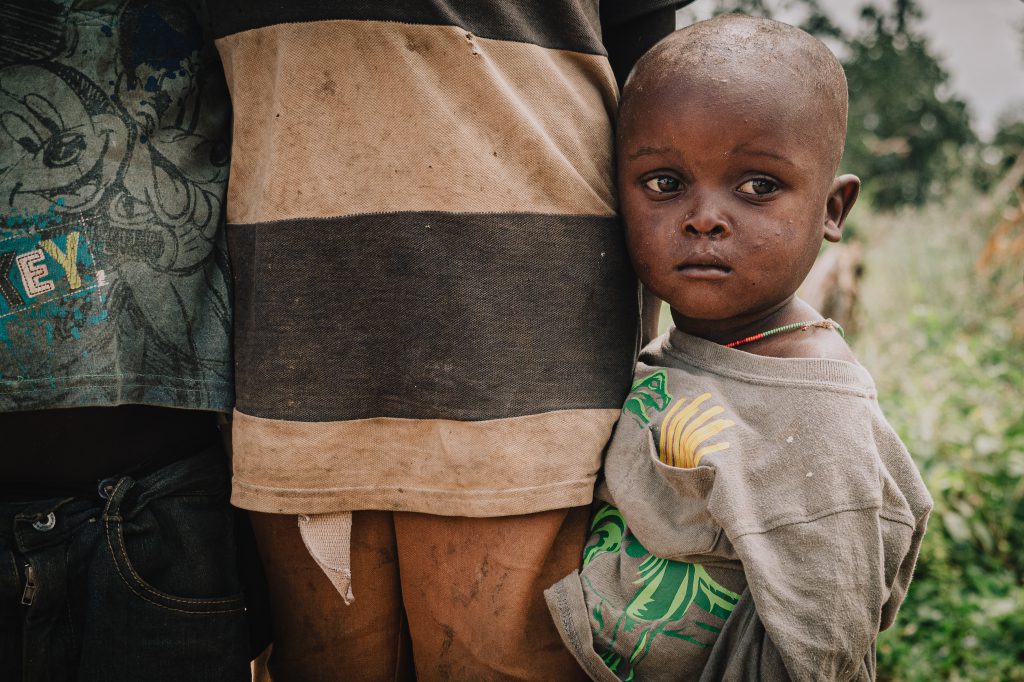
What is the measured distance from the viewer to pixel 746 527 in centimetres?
109

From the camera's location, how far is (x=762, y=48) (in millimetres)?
1245

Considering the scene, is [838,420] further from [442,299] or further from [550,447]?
[442,299]

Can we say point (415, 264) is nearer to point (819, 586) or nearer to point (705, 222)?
point (705, 222)

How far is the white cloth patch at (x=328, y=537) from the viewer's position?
1290mm

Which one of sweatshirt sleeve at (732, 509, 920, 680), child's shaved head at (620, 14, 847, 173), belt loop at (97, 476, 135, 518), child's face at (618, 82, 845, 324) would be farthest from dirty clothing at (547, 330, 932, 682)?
belt loop at (97, 476, 135, 518)

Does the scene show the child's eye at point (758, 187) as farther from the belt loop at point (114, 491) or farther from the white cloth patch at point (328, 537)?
the belt loop at point (114, 491)

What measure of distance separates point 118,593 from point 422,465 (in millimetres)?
562

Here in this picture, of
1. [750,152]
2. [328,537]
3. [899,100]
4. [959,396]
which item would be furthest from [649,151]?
[899,100]

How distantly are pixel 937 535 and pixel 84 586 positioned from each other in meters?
2.72

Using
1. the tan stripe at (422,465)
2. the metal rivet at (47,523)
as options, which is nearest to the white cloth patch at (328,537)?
the tan stripe at (422,465)

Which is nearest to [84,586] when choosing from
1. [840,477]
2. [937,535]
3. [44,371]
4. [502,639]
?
[44,371]

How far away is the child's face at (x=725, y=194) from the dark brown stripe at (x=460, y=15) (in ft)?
0.56

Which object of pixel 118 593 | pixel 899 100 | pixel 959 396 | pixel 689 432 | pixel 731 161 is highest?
pixel 731 161

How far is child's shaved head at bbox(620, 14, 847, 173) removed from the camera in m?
1.22
